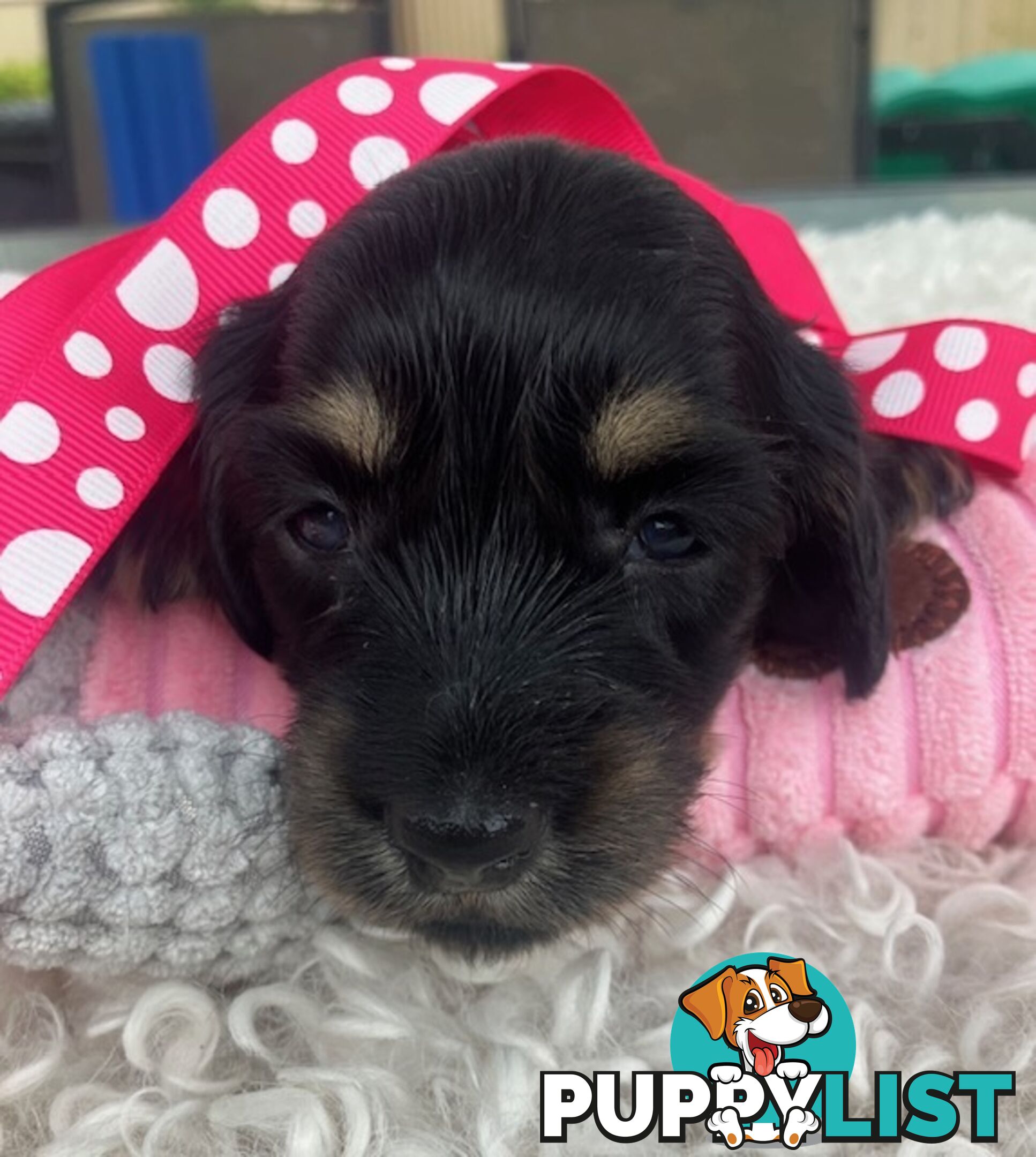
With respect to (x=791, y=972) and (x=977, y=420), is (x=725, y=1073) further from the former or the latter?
(x=977, y=420)

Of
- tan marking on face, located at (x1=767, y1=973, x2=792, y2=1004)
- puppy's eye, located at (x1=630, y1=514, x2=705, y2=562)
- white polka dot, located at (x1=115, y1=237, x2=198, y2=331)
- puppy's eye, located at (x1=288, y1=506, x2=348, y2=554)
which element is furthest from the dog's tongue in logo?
white polka dot, located at (x1=115, y1=237, x2=198, y2=331)

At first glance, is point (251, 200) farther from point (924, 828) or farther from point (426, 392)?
point (924, 828)

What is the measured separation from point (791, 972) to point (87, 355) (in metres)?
0.94

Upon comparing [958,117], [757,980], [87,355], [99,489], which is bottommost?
[757,980]

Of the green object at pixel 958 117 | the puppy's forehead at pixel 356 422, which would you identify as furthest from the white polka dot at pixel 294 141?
the green object at pixel 958 117

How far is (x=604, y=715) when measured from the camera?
42.3 inches

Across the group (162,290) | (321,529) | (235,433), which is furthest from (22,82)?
(321,529)

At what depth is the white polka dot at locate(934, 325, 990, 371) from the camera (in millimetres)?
1501

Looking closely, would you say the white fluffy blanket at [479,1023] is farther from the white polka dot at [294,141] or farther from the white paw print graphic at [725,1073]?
the white polka dot at [294,141]

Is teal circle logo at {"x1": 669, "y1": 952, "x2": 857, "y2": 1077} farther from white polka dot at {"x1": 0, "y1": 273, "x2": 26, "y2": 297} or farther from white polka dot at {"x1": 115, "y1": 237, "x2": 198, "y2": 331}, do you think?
white polka dot at {"x1": 0, "y1": 273, "x2": 26, "y2": 297}

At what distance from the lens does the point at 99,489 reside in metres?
1.27

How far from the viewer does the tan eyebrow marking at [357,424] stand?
1.09 meters

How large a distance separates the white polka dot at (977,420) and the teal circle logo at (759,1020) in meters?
0.65

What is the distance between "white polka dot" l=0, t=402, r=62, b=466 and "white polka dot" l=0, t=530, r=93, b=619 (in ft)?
0.26
